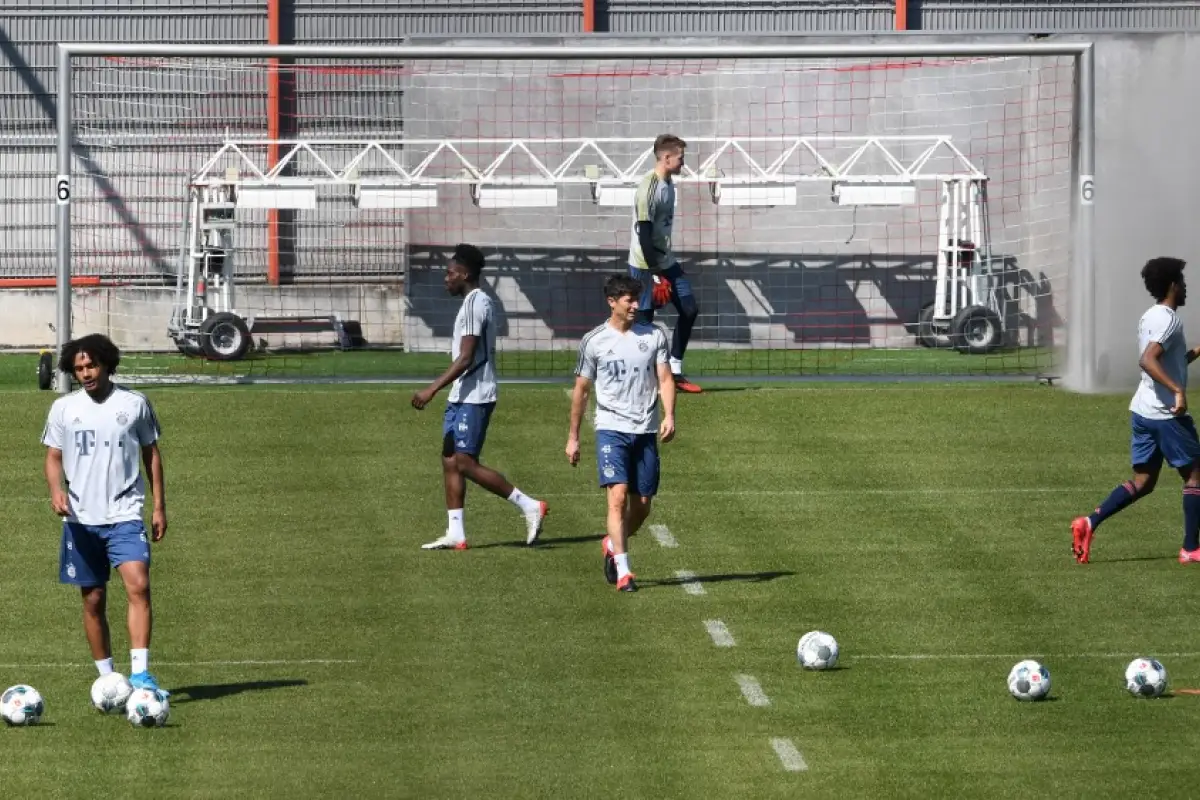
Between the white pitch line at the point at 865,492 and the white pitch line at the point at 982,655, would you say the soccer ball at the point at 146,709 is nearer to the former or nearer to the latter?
the white pitch line at the point at 982,655

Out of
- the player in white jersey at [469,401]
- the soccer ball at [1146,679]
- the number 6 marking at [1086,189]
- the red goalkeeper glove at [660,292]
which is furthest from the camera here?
the number 6 marking at [1086,189]

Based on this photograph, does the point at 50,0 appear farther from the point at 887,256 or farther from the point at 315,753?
the point at 315,753

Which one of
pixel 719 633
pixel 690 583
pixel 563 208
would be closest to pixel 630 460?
pixel 690 583

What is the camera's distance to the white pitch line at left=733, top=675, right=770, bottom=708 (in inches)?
432

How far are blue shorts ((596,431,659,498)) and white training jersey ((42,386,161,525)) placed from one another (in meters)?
3.45

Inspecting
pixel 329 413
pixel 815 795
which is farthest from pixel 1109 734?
pixel 329 413

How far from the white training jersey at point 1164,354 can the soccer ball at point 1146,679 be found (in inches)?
129

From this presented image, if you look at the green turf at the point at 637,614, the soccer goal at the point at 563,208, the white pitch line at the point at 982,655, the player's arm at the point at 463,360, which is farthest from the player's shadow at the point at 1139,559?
the soccer goal at the point at 563,208

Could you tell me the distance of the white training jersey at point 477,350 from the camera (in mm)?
14492

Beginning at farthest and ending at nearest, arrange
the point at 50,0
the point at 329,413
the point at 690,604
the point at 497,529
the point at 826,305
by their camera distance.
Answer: the point at 50,0 → the point at 826,305 → the point at 329,413 → the point at 497,529 → the point at 690,604

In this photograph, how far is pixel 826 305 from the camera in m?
26.4

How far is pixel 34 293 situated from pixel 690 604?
1656 centimetres

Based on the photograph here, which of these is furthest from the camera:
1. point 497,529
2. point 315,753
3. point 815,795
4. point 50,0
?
point 50,0

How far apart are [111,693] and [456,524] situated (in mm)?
4577
